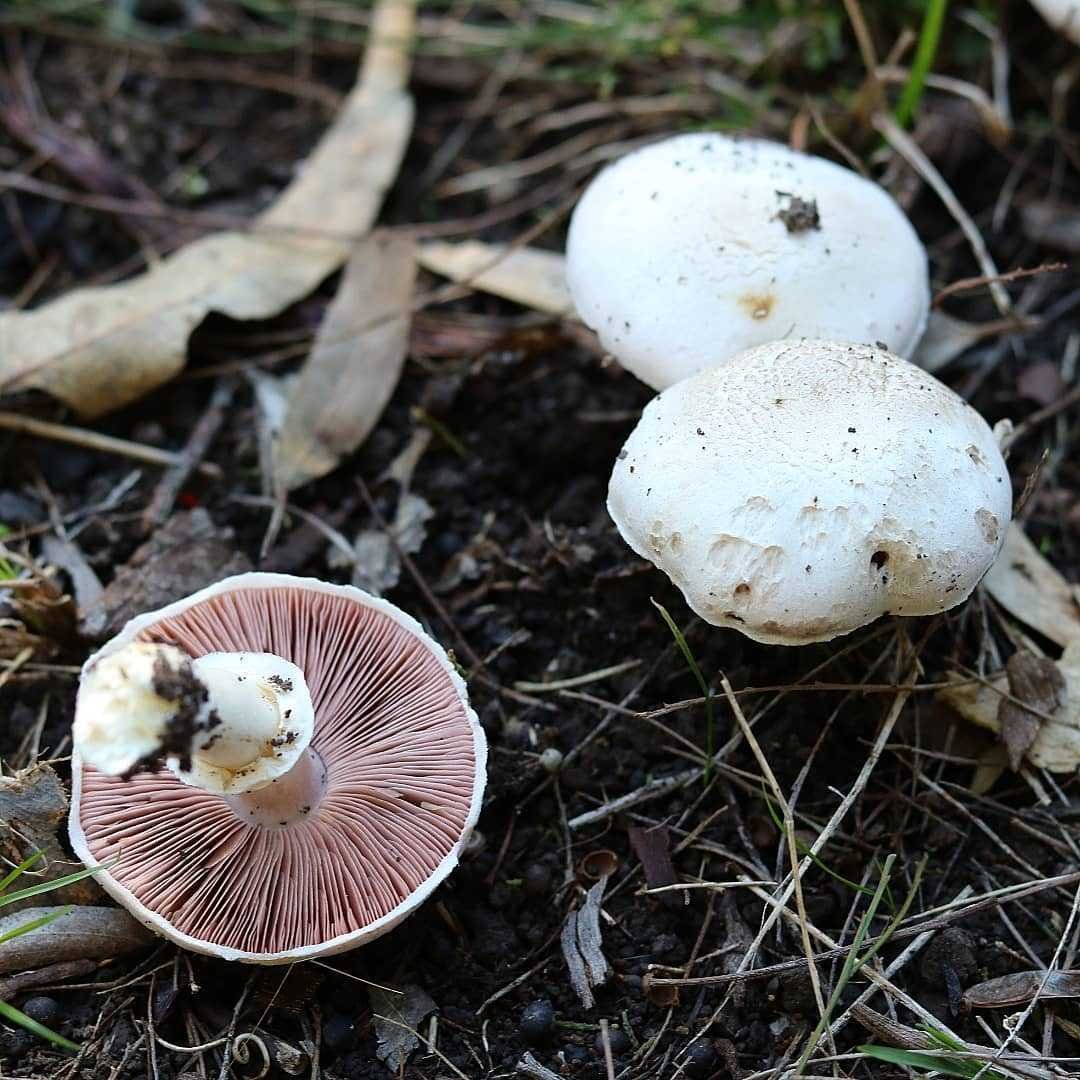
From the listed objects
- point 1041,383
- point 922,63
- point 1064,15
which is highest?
point 1064,15

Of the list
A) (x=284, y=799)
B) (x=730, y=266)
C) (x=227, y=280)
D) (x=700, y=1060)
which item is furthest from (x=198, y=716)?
(x=227, y=280)

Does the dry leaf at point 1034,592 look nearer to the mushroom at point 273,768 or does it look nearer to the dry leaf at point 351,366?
the mushroom at point 273,768

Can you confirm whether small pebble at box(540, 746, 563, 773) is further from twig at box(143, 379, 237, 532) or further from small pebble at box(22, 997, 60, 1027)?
twig at box(143, 379, 237, 532)

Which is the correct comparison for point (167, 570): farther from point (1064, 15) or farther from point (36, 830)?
point (1064, 15)

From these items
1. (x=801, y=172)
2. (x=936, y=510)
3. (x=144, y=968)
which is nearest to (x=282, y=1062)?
(x=144, y=968)

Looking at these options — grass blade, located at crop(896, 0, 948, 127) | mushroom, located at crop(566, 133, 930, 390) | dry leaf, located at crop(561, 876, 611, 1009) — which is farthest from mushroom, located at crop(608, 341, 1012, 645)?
grass blade, located at crop(896, 0, 948, 127)

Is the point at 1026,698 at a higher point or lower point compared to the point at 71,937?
higher

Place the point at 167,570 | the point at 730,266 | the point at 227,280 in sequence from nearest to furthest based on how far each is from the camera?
the point at 730,266
the point at 167,570
the point at 227,280
